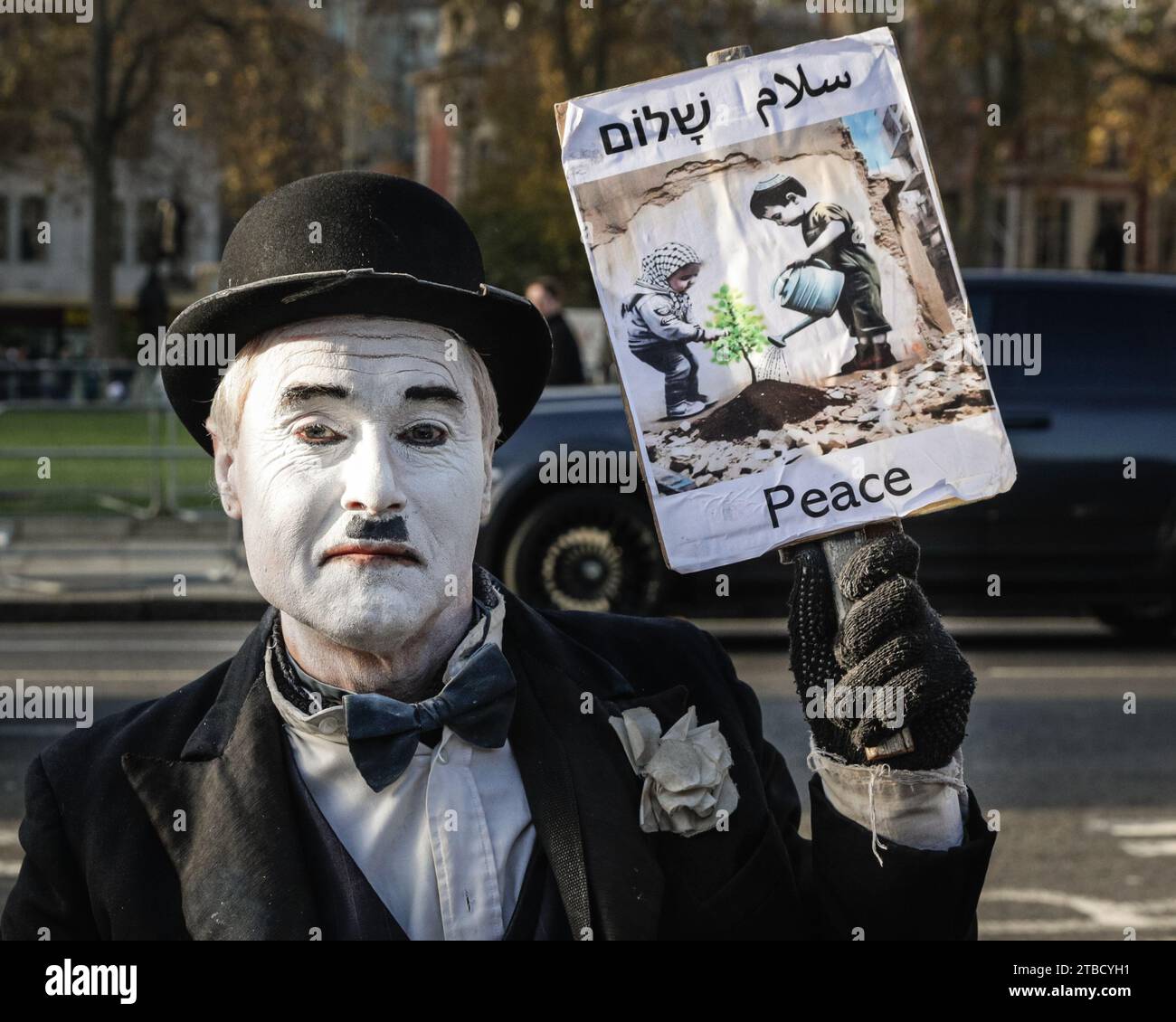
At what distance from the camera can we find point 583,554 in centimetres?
906

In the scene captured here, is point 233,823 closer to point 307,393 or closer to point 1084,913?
point 307,393

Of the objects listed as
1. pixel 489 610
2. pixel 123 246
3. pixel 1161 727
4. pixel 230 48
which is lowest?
pixel 1161 727

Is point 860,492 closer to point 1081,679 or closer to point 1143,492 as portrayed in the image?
point 1081,679

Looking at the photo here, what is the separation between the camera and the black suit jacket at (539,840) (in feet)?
5.98

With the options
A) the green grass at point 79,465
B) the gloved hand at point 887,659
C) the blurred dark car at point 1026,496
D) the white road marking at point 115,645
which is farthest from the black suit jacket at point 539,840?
the green grass at point 79,465

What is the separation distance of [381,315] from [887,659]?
0.65 m

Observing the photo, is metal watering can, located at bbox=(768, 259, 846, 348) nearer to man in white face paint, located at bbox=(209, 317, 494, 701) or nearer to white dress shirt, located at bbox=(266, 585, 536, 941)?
man in white face paint, located at bbox=(209, 317, 494, 701)

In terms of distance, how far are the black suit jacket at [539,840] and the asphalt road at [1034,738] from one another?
3049mm

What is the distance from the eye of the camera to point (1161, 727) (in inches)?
301

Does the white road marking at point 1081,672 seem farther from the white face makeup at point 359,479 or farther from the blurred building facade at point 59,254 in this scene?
the blurred building facade at point 59,254

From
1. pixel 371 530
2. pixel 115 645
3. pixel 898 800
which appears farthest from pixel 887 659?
pixel 115 645
